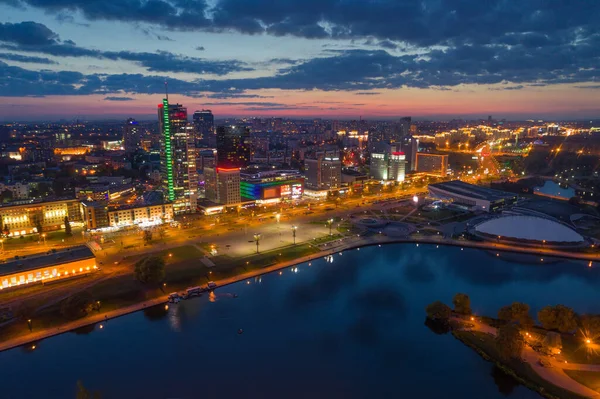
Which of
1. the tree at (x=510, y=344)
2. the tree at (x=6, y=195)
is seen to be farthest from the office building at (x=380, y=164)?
the tree at (x=6, y=195)

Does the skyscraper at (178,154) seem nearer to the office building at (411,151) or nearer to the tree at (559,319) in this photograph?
the tree at (559,319)

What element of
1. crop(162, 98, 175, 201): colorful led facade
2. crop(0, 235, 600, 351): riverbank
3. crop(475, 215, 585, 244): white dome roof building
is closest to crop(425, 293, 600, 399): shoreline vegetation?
crop(0, 235, 600, 351): riverbank

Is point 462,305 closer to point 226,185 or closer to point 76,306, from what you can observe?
point 76,306

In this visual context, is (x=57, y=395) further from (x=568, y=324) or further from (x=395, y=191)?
(x=395, y=191)

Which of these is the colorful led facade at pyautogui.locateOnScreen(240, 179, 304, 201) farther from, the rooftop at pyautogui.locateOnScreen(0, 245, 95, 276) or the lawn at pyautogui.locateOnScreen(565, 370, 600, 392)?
the lawn at pyautogui.locateOnScreen(565, 370, 600, 392)

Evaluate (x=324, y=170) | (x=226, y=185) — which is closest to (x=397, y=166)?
(x=324, y=170)

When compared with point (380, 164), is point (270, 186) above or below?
below

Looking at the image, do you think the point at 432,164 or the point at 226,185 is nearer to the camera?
the point at 226,185
